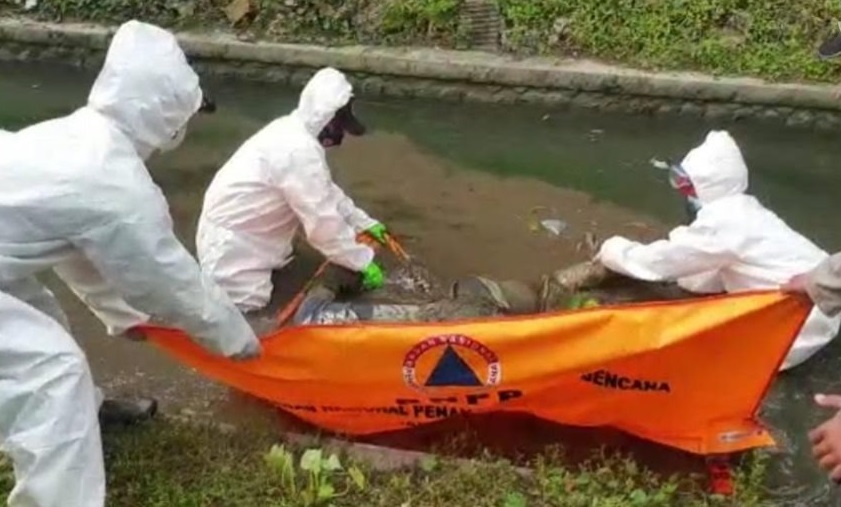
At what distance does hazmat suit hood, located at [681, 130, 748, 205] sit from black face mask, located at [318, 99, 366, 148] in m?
1.52

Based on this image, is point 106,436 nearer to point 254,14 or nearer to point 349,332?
point 349,332

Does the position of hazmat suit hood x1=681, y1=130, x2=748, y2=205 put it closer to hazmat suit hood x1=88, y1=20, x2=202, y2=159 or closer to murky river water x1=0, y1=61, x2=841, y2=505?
murky river water x1=0, y1=61, x2=841, y2=505

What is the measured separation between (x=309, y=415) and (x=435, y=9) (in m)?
5.44

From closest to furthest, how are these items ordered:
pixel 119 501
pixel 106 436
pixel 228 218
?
pixel 119 501 < pixel 106 436 < pixel 228 218

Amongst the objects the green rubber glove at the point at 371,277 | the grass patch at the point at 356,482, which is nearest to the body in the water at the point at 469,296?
the green rubber glove at the point at 371,277

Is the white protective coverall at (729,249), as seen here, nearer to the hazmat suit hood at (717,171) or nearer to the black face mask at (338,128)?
the hazmat suit hood at (717,171)

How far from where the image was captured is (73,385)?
4.73 meters

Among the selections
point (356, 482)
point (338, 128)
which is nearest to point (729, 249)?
point (338, 128)

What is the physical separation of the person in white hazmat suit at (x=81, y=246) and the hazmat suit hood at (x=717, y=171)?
8.20 feet

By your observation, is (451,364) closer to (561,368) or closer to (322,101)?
(561,368)

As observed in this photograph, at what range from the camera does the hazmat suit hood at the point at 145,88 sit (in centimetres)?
486

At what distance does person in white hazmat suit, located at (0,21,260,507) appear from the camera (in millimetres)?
4598

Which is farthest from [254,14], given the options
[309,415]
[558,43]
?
[309,415]

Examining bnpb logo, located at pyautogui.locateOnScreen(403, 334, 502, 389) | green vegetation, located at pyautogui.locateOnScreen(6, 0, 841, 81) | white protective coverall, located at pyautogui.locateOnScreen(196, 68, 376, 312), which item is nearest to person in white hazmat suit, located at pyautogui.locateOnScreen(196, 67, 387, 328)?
white protective coverall, located at pyautogui.locateOnScreen(196, 68, 376, 312)
